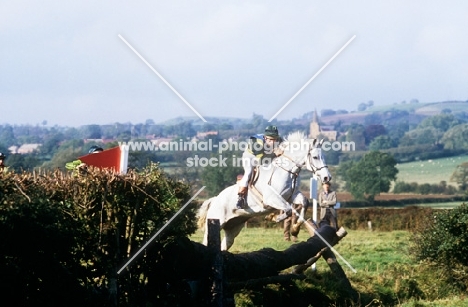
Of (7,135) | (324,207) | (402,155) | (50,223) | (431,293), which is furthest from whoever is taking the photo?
(7,135)

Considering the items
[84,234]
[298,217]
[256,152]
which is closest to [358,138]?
[256,152]

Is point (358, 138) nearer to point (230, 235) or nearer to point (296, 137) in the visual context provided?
point (296, 137)

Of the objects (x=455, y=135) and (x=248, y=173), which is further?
(x=455, y=135)

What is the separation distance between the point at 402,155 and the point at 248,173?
84655mm

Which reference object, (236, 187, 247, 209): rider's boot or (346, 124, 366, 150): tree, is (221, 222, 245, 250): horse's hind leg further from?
(346, 124, 366, 150): tree

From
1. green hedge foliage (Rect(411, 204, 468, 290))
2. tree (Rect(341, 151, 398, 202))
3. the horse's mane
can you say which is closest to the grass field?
green hedge foliage (Rect(411, 204, 468, 290))

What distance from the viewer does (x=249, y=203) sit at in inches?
580

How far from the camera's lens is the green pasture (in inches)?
3046

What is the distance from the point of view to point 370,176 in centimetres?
6431

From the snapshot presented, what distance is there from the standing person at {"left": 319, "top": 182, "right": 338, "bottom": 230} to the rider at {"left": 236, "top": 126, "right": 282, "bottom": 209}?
198 centimetres

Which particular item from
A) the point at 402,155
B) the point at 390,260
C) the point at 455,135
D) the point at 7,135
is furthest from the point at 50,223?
the point at 7,135

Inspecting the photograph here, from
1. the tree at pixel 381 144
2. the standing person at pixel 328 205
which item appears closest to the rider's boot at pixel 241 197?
the standing person at pixel 328 205

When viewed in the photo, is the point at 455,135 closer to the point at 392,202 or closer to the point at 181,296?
the point at 392,202

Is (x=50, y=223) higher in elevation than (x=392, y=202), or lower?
higher
